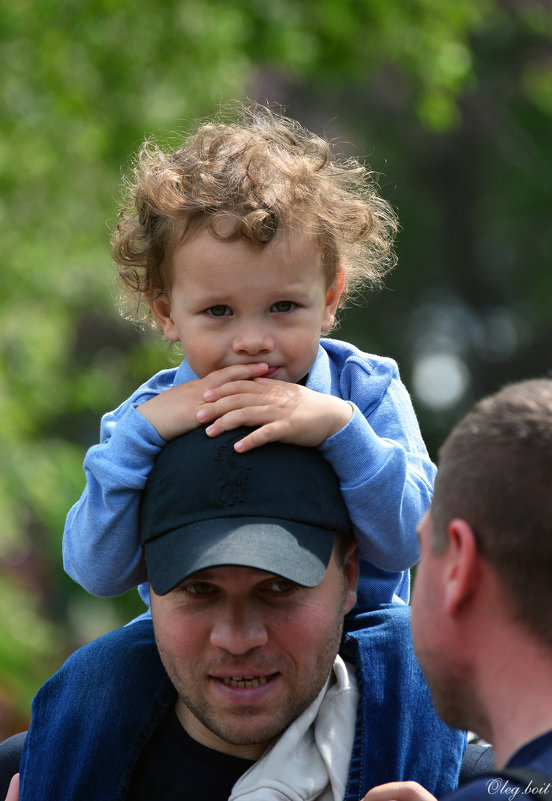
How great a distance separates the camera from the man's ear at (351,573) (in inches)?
109

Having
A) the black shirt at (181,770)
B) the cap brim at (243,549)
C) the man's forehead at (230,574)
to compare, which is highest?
the cap brim at (243,549)

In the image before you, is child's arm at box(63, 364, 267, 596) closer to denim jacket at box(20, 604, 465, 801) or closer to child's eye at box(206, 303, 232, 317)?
child's eye at box(206, 303, 232, 317)

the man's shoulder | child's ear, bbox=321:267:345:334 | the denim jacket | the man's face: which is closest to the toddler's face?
child's ear, bbox=321:267:345:334

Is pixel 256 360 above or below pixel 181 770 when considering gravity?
above

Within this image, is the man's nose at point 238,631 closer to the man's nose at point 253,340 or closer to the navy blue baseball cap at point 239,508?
the navy blue baseball cap at point 239,508

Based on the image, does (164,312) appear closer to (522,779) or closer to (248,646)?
(248,646)

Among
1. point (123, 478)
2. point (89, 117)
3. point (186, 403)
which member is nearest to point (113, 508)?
point (123, 478)

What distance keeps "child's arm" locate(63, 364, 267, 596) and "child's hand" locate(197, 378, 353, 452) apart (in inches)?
2.6

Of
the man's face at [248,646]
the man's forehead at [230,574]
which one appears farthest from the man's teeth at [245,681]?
the man's forehead at [230,574]

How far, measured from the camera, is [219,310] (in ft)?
9.05

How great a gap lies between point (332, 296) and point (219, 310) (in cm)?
37

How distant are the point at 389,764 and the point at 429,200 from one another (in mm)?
20944

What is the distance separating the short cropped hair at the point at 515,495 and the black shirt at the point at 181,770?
3.29ft

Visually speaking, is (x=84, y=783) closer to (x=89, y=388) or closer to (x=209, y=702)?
(x=209, y=702)
